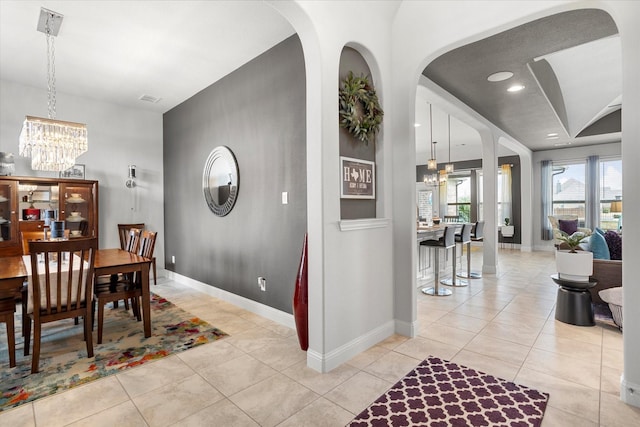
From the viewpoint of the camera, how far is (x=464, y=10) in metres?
2.54

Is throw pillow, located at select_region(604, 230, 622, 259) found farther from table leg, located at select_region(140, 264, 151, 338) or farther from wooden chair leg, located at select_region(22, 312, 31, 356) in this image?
wooden chair leg, located at select_region(22, 312, 31, 356)

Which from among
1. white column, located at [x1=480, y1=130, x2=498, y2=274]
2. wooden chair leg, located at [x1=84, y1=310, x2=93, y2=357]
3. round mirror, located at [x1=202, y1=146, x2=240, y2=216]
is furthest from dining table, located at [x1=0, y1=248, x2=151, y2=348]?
white column, located at [x1=480, y1=130, x2=498, y2=274]

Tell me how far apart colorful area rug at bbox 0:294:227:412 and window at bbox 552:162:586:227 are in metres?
9.17

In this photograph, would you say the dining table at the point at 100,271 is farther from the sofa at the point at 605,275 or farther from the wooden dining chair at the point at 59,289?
the sofa at the point at 605,275

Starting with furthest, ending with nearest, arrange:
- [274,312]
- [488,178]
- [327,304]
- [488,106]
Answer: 1. [488,178]
2. [488,106]
3. [274,312]
4. [327,304]

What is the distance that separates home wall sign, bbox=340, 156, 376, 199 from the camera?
2.51 metres

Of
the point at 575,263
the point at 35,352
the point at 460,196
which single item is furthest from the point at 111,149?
the point at 460,196

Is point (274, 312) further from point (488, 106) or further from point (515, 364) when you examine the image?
point (488, 106)

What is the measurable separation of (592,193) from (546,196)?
0.94 metres

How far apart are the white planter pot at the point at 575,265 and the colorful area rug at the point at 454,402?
167cm

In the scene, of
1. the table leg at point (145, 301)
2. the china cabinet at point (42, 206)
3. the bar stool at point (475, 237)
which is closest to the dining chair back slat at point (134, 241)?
the table leg at point (145, 301)

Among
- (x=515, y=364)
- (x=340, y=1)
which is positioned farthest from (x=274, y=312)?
(x=340, y=1)

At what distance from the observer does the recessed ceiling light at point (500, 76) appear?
11.7 ft

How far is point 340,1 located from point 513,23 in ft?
4.25
